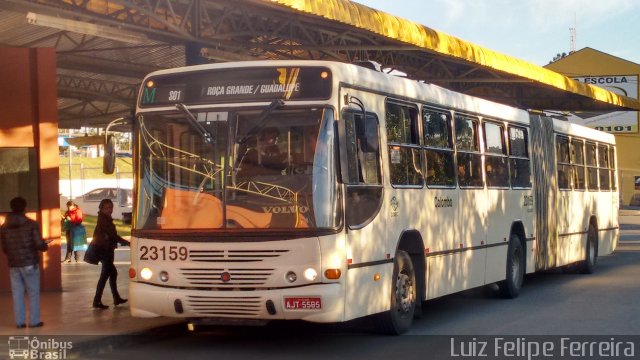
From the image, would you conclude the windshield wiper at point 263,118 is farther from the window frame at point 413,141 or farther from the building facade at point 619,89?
the building facade at point 619,89

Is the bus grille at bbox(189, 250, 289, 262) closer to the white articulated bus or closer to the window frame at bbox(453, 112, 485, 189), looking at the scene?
the white articulated bus

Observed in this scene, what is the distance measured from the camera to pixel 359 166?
1111 cm

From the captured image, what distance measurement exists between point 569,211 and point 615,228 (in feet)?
15.7

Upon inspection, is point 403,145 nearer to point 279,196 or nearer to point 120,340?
point 279,196

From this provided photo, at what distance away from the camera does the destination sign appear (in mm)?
10797

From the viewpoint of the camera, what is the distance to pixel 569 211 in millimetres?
20422

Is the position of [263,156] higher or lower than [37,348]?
higher

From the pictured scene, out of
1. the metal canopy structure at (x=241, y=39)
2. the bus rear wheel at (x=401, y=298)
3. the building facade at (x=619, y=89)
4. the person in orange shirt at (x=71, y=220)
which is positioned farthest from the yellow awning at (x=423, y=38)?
the building facade at (x=619, y=89)

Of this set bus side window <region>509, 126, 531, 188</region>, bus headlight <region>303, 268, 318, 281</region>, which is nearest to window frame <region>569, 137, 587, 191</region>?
bus side window <region>509, 126, 531, 188</region>

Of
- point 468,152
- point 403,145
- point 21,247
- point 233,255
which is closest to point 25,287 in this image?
point 21,247

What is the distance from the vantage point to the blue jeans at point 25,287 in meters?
12.4

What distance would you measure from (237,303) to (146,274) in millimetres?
1201

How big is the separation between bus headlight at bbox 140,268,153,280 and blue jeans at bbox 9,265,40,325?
6.51 feet

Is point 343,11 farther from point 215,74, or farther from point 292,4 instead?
point 215,74
